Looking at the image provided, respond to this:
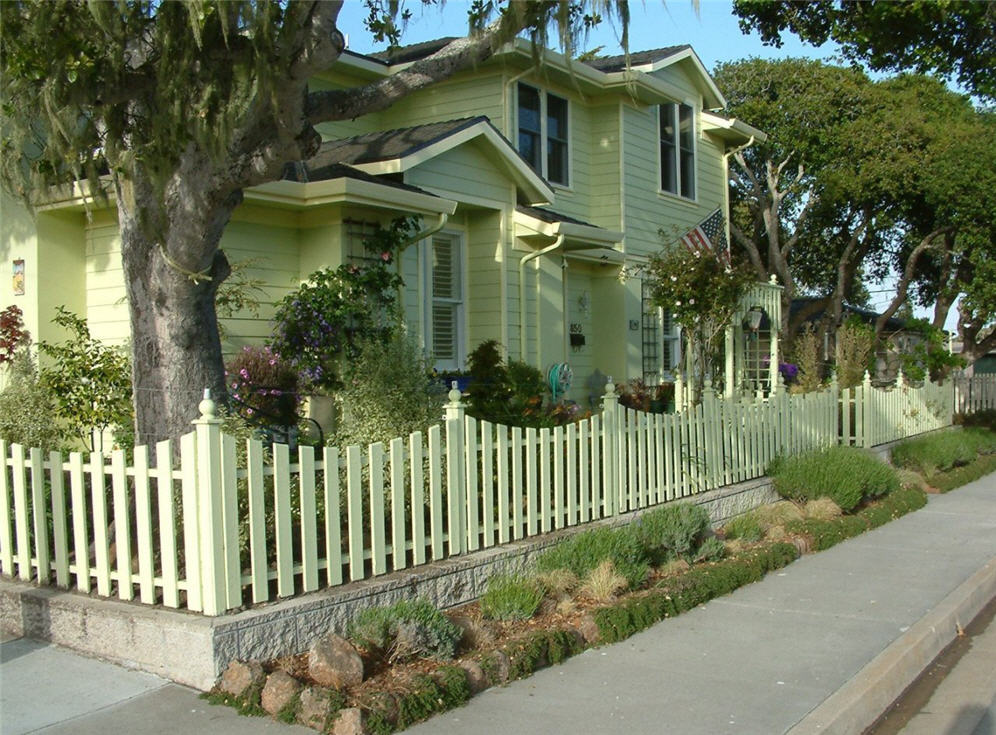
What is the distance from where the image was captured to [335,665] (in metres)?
4.90

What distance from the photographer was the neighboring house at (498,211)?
9383 millimetres

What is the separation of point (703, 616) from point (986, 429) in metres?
13.3

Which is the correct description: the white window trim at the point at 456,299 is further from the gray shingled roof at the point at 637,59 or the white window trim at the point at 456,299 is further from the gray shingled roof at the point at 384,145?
the gray shingled roof at the point at 637,59

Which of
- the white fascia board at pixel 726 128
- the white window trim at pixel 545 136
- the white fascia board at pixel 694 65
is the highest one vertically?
the white fascia board at pixel 694 65

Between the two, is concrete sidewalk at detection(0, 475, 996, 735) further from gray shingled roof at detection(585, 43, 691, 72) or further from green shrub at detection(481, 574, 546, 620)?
gray shingled roof at detection(585, 43, 691, 72)

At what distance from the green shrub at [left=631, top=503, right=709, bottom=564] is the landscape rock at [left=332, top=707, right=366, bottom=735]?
11.1 ft

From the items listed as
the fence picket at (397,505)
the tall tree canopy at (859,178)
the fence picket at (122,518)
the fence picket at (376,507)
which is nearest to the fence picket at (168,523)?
the fence picket at (122,518)

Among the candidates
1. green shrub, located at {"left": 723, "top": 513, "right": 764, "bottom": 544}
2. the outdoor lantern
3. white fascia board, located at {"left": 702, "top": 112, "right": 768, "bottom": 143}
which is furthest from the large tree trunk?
white fascia board, located at {"left": 702, "top": 112, "right": 768, "bottom": 143}

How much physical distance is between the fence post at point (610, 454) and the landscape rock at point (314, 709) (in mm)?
3837

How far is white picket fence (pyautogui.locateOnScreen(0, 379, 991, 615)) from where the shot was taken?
5.10 m

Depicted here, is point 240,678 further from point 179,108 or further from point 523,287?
point 523,287

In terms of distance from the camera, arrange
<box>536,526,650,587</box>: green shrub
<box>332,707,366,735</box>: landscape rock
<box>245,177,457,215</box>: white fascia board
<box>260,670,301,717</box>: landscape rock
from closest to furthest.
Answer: <box>332,707,366,735</box>: landscape rock < <box>260,670,301,717</box>: landscape rock < <box>536,526,650,587</box>: green shrub < <box>245,177,457,215</box>: white fascia board

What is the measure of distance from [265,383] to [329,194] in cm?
188

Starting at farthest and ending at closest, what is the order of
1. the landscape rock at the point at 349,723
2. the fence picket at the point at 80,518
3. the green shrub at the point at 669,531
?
the green shrub at the point at 669,531
the fence picket at the point at 80,518
the landscape rock at the point at 349,723
